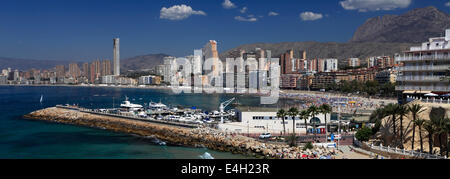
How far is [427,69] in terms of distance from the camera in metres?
20.0

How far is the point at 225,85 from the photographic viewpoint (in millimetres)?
133500

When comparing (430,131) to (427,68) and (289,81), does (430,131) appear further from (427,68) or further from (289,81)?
(289,81)

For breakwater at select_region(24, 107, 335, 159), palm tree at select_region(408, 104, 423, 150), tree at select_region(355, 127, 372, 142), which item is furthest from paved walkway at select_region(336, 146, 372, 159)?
palm tree at select_region(408, 104, 423, 150)

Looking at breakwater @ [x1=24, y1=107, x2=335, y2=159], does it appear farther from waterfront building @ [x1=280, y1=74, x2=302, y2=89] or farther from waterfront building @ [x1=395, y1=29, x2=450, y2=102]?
waterfront building @ [x1=280, y1=74, x2=302, y2=89]

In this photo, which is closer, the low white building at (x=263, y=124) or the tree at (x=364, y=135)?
the tree at (x=364, y=135)

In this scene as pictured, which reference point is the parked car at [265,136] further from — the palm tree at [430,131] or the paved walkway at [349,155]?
the palm tree at [430,131]

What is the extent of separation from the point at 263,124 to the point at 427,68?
13.2 metres

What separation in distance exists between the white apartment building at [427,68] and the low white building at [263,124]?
838 centimetres

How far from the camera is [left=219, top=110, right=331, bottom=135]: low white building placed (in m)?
28.2

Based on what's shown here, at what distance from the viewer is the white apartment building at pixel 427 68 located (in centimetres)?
1953

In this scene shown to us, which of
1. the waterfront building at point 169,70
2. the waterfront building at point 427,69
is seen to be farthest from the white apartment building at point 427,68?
the waterfront building at point 169,70

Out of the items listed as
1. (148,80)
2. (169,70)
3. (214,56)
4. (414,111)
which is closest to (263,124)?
(414,111)
